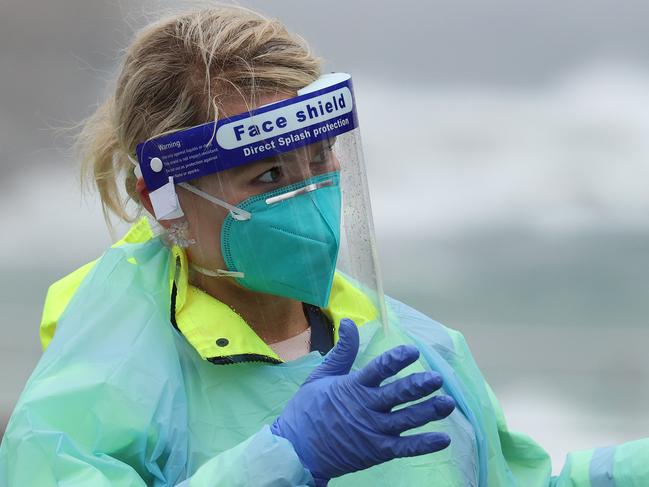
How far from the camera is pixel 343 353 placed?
1130 mm

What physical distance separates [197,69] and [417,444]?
65 centimetres

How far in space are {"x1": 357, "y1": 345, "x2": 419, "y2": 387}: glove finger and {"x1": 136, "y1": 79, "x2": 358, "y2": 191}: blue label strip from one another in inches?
13.9

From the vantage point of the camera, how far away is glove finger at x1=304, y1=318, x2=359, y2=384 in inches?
43.9

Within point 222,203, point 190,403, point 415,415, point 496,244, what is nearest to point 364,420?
point 415,415

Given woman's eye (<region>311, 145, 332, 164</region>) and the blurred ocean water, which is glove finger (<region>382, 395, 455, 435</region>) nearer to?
woman's eye (<region>311, 145, 332, 164</region>)

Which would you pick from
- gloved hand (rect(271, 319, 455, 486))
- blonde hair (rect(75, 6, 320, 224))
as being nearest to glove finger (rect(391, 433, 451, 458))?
gloved hand (rect(271, 319, 455, 486))

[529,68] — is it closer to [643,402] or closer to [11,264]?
[643,402]

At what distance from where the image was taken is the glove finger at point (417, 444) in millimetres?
1066

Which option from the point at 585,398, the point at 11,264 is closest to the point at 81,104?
the point at 11,264

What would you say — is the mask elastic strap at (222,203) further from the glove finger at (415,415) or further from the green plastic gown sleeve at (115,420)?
the glove finger at (415,415)

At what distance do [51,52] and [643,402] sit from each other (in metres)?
2.97

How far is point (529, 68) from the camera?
3.87 meters

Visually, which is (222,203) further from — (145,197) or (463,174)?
(463,174)

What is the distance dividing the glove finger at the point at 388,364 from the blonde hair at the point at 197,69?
17.8 inches
